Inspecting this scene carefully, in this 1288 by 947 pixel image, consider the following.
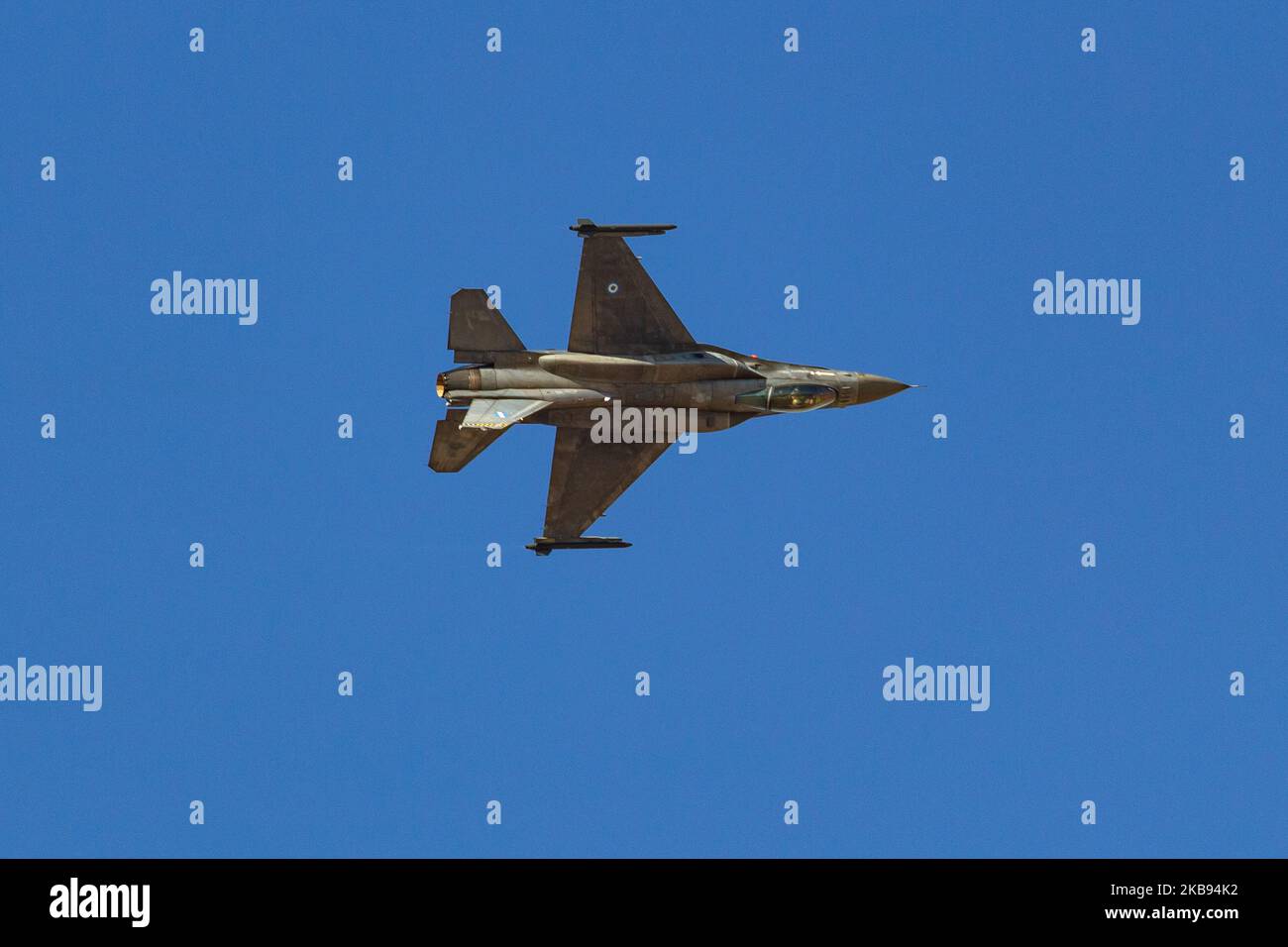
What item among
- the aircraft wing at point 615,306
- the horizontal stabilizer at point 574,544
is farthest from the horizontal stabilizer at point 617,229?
the horizontal stabilizer at point 574,544

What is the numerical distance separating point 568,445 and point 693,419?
2.73 meters

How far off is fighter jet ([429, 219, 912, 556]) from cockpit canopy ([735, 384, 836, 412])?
0.02 m

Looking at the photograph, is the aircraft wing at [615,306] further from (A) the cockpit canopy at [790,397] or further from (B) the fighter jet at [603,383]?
(A) the cockpit canopy at [790,397]

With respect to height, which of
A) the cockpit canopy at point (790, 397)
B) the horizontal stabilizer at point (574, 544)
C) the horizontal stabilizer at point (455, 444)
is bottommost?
the horizontal stabilizer at point (574, 544)

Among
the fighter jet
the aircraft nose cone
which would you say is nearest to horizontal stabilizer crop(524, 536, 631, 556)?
the fighter jet

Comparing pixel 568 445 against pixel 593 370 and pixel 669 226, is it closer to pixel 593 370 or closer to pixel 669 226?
pixel 593 370

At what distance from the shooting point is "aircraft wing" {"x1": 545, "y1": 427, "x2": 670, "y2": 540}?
45.2 meters

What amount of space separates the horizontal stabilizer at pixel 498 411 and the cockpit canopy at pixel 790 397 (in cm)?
450

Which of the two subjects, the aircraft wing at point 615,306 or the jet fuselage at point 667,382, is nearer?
the jet fuselage at point 667,382

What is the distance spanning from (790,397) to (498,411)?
6344mm

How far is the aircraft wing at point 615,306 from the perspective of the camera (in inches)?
1752
